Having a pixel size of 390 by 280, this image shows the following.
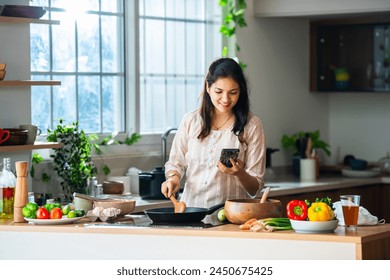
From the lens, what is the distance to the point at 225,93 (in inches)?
186

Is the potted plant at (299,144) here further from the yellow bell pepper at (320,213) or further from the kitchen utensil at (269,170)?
the yellow bell pepper at (320,213)

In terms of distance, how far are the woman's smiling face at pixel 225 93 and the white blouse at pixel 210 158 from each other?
0.19 m

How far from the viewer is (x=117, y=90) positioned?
6.80 m

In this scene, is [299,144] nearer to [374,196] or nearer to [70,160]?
[374,196]

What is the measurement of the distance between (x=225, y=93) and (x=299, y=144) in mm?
3224

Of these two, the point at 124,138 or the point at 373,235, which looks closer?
the point at 373,235

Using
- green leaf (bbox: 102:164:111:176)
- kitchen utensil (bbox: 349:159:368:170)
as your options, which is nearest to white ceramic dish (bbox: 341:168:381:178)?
kitchen utensil (bbox: 349:159:368:170)

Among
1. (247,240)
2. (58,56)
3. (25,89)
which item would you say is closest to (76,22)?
(58,56)

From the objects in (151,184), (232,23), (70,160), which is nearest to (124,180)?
(151,184)

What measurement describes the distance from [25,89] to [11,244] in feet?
4.95

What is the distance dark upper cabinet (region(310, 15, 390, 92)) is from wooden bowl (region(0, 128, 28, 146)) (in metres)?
3.40

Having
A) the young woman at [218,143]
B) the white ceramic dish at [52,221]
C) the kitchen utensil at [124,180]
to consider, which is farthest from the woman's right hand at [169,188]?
the kitchen utensil at [124,180]

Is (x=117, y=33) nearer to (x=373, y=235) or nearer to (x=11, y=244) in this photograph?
(x=11, y=244)

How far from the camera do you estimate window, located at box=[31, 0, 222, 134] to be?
20.6ft
